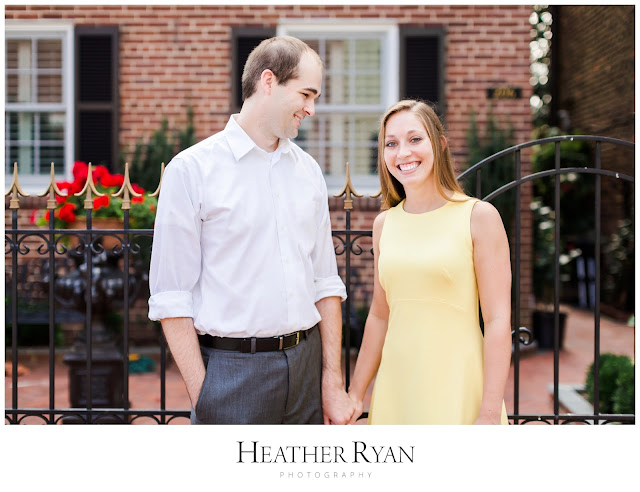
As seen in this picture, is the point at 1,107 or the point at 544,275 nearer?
the point at 1,107

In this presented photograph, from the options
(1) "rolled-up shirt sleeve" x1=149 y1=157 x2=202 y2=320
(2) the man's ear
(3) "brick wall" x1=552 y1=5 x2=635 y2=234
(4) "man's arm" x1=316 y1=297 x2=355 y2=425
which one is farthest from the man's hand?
(3) "brick wall" x1=552 y1=5 x2=635 y2=234

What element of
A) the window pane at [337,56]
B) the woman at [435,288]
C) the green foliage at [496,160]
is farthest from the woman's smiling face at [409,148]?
the window pane at [337,56]

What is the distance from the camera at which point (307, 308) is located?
7.09ft

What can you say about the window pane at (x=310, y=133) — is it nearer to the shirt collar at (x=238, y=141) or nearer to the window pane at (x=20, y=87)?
the window pane at (x=20, y=87)

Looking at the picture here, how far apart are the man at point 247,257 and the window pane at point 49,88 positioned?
5619 mm

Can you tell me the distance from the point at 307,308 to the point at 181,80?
520 centimetres

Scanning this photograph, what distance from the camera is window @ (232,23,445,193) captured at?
22.1ft

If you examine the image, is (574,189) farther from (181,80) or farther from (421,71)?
(181,80)

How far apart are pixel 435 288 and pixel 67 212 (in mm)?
3147

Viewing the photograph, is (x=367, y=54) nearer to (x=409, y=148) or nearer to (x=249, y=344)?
(x=409, y=148)

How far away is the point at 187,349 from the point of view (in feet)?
6.69

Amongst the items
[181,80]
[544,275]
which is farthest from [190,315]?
[544,275]

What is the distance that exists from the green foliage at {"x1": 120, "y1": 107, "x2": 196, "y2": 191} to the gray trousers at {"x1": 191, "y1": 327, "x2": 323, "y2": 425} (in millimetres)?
4824
